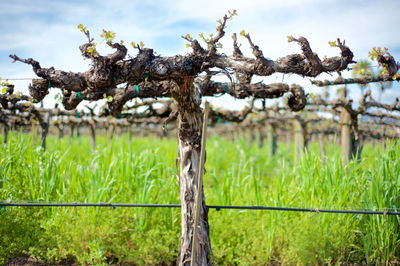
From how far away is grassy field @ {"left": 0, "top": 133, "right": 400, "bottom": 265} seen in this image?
→ 3.24 metres

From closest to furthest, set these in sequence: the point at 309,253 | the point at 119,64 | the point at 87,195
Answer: the point at 119,64
the point at 309,253
the point at 87,195

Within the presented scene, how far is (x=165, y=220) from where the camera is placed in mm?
3650

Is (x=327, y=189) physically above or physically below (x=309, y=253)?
above

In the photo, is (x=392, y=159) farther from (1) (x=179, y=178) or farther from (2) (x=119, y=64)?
(2) (x=119, y=64)

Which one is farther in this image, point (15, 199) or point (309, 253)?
point (15, 199)

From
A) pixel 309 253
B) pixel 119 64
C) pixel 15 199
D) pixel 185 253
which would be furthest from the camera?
pixel 15 199

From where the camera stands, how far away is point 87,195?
12.3 feet

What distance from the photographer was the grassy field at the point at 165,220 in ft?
10.6

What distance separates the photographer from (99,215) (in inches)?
139

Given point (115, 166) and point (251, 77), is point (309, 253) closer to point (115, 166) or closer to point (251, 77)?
point (251, 77)

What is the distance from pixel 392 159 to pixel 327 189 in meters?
0.89

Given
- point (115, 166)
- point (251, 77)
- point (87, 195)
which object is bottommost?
point (87, 195)

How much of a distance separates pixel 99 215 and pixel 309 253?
2.24 m

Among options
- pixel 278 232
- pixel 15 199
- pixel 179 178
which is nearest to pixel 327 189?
pixel 278 232
